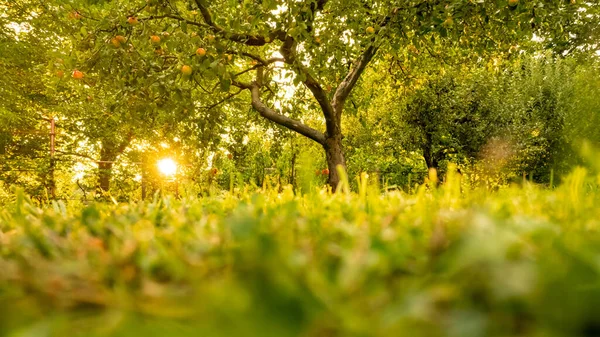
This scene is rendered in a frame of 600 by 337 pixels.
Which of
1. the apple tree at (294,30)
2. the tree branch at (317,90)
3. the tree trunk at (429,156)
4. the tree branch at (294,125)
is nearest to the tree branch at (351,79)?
the apple tree at (294,30)

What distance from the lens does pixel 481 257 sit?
14.3 inches

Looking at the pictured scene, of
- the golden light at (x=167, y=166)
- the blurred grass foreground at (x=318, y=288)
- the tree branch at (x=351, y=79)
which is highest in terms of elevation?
the tree branch at (x=351, y=79)

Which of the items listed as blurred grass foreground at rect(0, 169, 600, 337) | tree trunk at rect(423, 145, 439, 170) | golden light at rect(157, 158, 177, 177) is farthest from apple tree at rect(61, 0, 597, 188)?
tree trunk at rect(423, 145, 439, 170)

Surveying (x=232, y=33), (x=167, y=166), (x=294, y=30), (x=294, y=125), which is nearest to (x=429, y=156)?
(x=294, y=125)

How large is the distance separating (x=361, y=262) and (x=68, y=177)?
68.0ft

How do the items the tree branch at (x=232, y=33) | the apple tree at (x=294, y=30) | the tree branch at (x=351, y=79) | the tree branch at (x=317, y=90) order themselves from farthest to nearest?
the tree branch at (x=351, y=79)
the tree branch at (x=317, y=90)
the tree branch at (x=232, y=33)
the apple tree at (x=294, y=30)

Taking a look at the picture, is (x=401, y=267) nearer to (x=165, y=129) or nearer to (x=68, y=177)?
(x=165, y=129)

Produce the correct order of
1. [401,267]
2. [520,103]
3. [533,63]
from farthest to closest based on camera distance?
1. [533,63]
2. [520,103]
3. [401,267]

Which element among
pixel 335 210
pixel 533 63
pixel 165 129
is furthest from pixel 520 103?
pixel 335 210

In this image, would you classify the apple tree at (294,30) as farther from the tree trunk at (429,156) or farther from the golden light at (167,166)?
the tree trunk at (429,156)

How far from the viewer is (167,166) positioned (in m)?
14.3

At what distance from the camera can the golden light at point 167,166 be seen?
14008mm

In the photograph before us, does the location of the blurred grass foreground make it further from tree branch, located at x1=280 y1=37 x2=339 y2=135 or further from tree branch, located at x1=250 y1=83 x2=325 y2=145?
tree branch, located at x1=250 y1=83 x2=325 y2=145

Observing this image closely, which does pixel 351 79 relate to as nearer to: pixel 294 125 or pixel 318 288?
pixel 294 125
